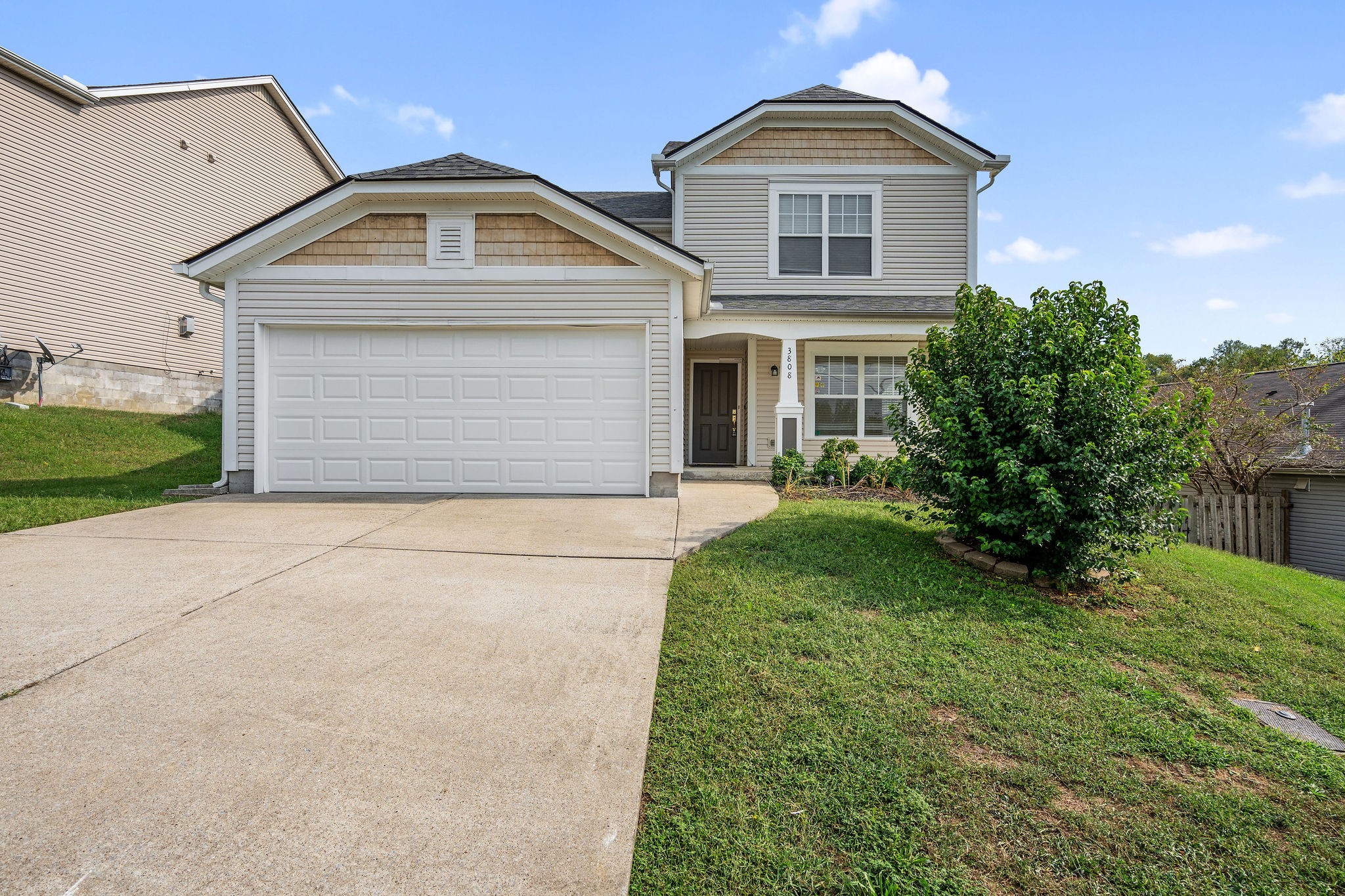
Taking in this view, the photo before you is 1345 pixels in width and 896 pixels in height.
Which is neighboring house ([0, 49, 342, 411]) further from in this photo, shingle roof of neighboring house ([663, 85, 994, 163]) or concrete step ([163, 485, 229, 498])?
shingle roof of neighboring house ([663, 85, 994, 163])

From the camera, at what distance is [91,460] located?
36.5 ft

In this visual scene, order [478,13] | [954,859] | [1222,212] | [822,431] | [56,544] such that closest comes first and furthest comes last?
1. [954,859]
2. [56,544]
3. [478,13]
4. [822,431]
5. [1222,212]

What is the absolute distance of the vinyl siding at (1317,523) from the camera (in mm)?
12336

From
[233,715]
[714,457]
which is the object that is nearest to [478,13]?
[714,457]

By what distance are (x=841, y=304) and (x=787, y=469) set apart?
143 inches

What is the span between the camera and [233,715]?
2.81m

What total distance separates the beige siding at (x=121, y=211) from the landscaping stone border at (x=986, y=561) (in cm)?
1576

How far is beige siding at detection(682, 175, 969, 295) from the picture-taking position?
42.2 ft

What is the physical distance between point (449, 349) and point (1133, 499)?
7645mm

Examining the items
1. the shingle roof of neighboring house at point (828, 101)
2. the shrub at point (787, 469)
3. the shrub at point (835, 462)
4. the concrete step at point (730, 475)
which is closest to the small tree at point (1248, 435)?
the shrub at point (835, 462)

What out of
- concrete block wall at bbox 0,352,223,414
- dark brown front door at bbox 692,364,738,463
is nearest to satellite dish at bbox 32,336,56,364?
concrete block wall at bbox 0,352,223,414

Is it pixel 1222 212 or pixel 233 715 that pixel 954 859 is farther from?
pixel 1222 212

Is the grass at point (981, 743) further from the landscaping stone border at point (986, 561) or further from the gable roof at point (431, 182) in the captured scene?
the gable roof at point (431, 182)

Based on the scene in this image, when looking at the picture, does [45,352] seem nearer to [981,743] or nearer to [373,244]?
[373,244]
